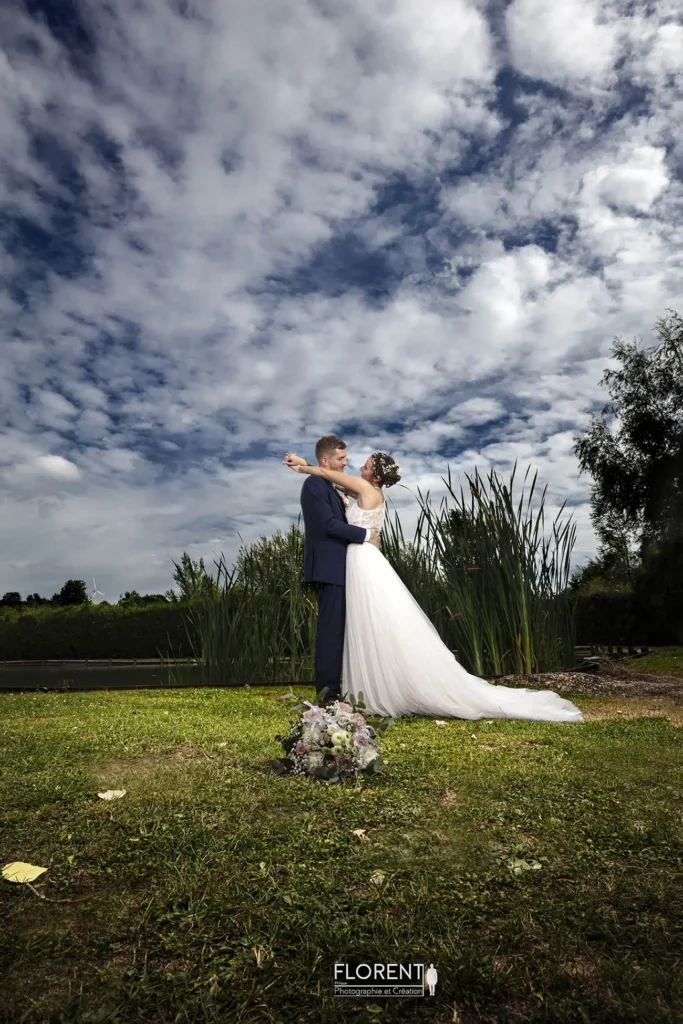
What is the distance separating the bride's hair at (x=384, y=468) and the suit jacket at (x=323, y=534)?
2.33 ft

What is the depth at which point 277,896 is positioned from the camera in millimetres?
2094

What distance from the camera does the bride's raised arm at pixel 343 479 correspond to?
18.2ft

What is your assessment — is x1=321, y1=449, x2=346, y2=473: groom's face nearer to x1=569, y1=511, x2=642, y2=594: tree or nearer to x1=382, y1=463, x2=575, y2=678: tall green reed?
x1=382, y1=463, x2=575, y2=678: tall green reed

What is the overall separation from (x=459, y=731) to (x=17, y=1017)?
12.2 ft

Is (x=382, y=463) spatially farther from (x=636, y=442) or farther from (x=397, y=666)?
(x=636, y=442)

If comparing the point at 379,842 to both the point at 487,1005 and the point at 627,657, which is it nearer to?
the point at 487,1005

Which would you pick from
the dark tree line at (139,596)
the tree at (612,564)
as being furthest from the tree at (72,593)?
the tree at (612,564)

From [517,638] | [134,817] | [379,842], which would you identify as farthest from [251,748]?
[517,638]

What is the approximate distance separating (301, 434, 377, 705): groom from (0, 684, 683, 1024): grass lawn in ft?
4.85

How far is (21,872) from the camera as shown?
231 cm

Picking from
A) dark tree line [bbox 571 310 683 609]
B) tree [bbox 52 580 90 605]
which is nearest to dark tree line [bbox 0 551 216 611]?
tree [bbox 52 580 90 605]

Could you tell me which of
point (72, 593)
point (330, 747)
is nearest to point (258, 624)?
point (330, 747)

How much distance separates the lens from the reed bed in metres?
7.70

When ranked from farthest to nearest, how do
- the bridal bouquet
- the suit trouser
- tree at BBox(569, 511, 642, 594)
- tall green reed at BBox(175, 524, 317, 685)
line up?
tree at BBox(569, 511, 642, 594) < tall green reed at BBox(175, 524, 317, 685) < the suit trouser < the bridal bouquet
